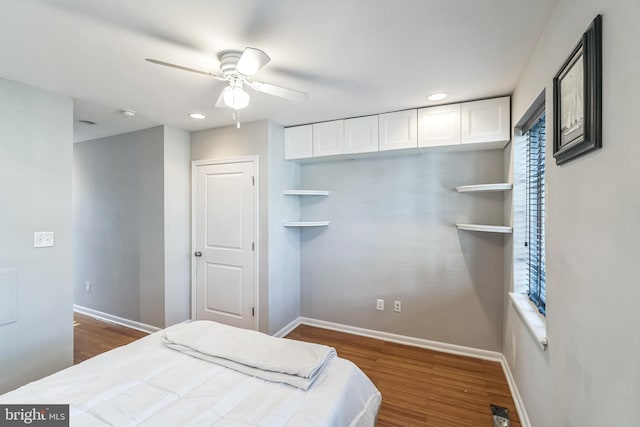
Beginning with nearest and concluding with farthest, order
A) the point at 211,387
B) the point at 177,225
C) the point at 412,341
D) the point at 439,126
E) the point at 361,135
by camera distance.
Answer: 1. the point at 211,387
2. the point at 439,126
3. the point at 361,135
4. the point at 412,341
5. the point at 177,225

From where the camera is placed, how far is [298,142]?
3.26 m

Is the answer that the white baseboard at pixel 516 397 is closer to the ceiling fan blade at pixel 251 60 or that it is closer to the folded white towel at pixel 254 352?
the folded white towel at pixel 254 352

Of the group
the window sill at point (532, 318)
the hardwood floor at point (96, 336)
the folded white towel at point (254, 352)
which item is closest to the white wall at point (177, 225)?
the hardwood floor at point (96, 336)

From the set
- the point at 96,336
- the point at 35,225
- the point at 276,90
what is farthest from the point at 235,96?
the point at 96,336

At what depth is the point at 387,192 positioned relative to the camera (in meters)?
3.18

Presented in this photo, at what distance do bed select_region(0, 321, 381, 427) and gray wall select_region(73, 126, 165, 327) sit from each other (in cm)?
183

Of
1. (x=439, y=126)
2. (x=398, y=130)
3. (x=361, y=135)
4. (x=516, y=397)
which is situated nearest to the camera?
(x=516, y=397)

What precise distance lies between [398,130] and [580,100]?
1.78m

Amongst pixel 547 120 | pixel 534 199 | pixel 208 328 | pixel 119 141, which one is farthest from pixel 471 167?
pixel 119 141

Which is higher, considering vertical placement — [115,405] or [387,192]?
[387,192]

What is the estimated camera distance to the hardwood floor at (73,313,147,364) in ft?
9.65

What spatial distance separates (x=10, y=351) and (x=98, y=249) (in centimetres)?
187

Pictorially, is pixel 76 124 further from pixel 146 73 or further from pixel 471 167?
pixel 471 167

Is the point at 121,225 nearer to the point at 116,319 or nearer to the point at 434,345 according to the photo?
the point at 116,319
